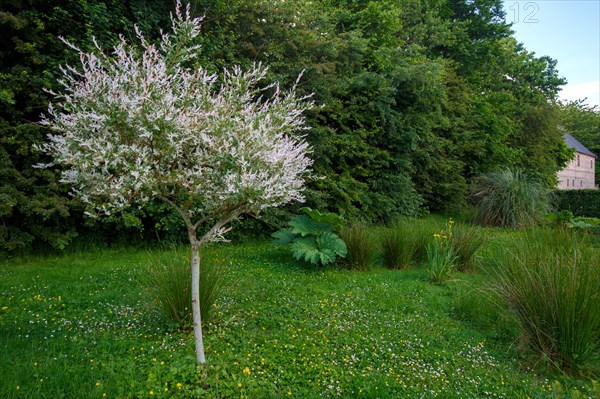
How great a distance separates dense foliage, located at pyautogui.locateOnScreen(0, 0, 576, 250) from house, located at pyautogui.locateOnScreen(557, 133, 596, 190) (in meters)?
27.4

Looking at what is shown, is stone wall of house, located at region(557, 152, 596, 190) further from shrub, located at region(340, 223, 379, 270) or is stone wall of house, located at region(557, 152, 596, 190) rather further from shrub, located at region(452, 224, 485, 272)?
shrub, located at region(340, 223, 379, 270)

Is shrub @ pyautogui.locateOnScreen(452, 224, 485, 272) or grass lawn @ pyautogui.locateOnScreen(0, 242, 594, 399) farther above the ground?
shrub @ pyautogui.locateOnScreen(452, 224, 485, 272)

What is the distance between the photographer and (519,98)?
57.0 ft

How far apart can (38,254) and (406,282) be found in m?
5.67

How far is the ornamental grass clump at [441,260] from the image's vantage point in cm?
522

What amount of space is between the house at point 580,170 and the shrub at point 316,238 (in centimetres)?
4251

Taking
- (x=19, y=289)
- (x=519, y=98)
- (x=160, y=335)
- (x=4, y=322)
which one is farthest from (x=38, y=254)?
(x=519, y=98)

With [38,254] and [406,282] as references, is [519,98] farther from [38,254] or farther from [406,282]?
[38,254]

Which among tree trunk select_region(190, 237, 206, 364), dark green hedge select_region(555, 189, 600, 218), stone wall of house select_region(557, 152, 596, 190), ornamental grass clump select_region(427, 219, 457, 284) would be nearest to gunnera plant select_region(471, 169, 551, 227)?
dark green hedge select_region(555, 189, 600, 218)

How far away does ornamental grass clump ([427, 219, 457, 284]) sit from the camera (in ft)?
17.1

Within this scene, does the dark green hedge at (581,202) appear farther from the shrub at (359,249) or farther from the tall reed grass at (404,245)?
the shrub at (359,249)

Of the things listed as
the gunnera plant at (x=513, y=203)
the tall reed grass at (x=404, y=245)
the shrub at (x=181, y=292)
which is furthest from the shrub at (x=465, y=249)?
the gunnera plant at (x=513, y=203)

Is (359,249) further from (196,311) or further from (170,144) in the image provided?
(170,144)

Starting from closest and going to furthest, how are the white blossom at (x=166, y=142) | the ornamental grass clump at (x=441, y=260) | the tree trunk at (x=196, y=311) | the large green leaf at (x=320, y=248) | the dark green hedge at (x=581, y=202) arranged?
the white blossom at (x=166, y=142)
the tree trunk at (x=196, y=311)
the ornamental grass clump at (x=441, y=260)
the large green leaf at (x=320, y=248)
the dark green hedge at (x=581, y=202)
